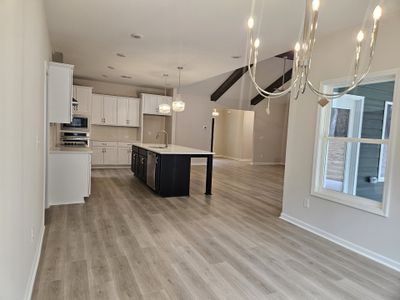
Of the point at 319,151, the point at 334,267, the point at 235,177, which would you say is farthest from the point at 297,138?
the point at 235,177

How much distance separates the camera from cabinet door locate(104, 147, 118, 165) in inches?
318

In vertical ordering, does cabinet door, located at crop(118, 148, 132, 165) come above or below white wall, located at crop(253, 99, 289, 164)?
below

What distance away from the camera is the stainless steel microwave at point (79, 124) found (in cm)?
701

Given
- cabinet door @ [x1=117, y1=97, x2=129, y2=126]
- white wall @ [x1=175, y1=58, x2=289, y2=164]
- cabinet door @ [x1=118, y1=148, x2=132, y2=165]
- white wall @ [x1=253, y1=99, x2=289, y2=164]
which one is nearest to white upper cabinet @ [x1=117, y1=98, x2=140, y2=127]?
cabinet door @ [x1=117, y1=97, x2=129, y2=126]

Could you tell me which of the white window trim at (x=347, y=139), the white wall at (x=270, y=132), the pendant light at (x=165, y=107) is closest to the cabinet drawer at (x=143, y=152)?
the pendant light at (x=165, y=107)

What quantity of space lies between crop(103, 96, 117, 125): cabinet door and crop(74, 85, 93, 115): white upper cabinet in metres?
0.47

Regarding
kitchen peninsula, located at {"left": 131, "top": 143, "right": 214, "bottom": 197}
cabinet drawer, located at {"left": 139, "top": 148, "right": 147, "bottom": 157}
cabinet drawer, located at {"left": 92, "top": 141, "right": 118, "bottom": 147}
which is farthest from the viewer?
cabinet drawer, located at {"left": 92, "top": 141, "right": 118, "bottom": 147}

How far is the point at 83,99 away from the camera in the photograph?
25.1 feet

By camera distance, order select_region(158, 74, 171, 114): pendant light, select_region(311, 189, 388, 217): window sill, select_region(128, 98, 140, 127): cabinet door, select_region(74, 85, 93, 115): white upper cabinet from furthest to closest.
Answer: select_region(128, 98, 140, 127): cabinet door
select_region(74, 85, 93, 115): white upper cabinet
select_region(158, 74, 171, 114): pendant light
select_region(311, 189, 388, 217): window sill

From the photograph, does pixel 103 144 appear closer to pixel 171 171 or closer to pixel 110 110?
pixel 110 110

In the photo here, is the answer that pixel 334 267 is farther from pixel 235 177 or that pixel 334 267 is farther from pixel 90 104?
pixel 90 104

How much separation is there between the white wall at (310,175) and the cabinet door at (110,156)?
5663 millimetres

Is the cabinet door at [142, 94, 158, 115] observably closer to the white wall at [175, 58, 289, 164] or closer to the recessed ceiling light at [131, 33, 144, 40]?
the white wall at [175, 58, 289, 164]

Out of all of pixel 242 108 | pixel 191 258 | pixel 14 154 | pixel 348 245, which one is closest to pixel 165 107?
pixel 191 258
